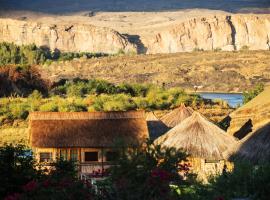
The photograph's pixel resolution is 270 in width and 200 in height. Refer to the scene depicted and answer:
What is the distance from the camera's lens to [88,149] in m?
33.9

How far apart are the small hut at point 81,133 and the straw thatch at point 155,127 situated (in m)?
1.88

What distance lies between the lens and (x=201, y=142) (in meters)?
30.5

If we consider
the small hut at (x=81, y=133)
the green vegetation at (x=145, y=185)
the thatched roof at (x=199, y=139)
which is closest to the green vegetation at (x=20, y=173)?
the green vegetation at (x=145, y=185)

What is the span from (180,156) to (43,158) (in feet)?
61.8

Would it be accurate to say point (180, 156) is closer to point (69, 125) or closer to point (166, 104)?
point (69, 125)

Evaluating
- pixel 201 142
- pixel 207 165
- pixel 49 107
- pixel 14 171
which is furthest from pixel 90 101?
pixel 14 171

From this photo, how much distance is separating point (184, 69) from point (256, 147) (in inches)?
4706

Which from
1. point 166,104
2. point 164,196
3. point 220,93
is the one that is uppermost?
point 220,93

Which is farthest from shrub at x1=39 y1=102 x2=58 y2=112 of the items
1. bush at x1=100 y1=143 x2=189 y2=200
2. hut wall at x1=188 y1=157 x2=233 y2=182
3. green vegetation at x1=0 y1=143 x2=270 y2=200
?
bush at x1=100 y1=143 x2=189 y2=200

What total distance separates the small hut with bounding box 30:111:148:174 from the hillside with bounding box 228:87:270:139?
12.4 ft

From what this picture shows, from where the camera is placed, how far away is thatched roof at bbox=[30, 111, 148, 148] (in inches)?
1331

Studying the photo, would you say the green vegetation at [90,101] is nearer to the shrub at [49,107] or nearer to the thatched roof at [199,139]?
the shrub at [49,107]

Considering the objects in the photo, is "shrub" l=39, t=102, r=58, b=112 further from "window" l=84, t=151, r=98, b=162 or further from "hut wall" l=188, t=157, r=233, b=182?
"hut wall" l=188, t=157, r=233, b=182

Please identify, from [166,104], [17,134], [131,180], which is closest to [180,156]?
[131,180]
